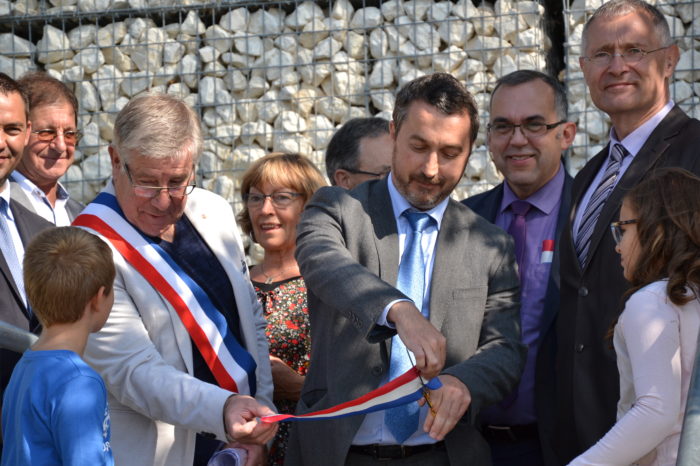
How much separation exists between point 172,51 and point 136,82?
0.37 meters

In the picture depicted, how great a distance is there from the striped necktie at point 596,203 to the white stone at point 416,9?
144 inches

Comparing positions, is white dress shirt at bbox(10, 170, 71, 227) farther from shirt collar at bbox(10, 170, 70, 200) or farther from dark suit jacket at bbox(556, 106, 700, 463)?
dark suit jacket at bbox(556, 106, 700, 463)

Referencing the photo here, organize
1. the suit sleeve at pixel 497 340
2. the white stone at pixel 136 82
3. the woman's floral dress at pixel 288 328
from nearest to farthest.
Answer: the suit sleeve at pixel 497 340 → the woman's floral dress at pixel 288 328 → the white stone at pixel 136 82

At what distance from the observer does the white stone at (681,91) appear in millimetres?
6582

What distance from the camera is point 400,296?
2.88 metres

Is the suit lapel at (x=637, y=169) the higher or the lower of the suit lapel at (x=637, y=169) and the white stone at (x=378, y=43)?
the lower

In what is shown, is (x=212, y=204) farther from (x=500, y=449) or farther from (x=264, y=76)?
(x=264, y=76)

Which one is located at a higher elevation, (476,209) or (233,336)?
(476,209)

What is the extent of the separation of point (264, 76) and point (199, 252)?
155 inches

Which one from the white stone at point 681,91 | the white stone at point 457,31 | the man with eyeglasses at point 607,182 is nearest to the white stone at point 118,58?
the white stone at point 457,31

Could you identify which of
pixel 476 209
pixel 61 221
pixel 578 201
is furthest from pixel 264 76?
pixel 578 201

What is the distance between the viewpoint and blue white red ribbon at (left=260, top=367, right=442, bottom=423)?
9.34ft

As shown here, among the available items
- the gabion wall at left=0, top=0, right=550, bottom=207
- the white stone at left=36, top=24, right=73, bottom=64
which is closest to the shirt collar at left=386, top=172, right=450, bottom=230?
the gabion wall at left=0, top=0, right=550, bottom=207

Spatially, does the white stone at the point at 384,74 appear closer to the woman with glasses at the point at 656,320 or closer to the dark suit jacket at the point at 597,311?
the dark suit jacket at the point at 597,311
